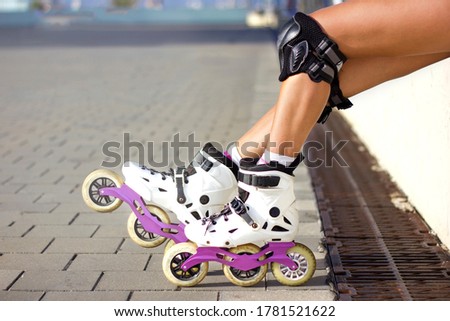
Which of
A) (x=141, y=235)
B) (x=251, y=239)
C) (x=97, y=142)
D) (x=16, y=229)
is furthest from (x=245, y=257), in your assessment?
(x=97, y=142)

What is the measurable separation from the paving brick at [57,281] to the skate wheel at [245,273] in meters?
0.54

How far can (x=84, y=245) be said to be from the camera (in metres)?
3.80

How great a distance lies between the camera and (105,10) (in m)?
47.8

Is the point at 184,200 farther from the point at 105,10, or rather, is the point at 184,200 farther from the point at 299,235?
the point at 105,10

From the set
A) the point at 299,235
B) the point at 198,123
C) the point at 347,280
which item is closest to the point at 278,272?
the point at 347,280

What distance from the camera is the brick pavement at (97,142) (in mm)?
3209

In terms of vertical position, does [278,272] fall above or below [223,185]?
below

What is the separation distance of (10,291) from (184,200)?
74 cm

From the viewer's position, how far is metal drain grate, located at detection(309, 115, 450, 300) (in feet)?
10.5

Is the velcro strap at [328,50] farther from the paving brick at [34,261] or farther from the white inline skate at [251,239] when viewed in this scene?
the paving brick at [34,261]

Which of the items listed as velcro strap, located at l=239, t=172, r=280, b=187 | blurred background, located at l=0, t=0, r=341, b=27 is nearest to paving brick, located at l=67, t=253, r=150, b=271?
velcro strap, located at l=239, t=172, r=280, b=187

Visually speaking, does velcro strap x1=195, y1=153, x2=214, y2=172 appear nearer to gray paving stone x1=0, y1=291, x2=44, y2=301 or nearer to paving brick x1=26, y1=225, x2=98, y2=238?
gray paving stone x1=0, y1=291, x2=44, y2=301

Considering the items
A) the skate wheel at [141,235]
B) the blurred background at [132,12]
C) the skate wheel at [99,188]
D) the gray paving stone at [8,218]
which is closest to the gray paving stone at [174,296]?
the skate wheel at [141,235]

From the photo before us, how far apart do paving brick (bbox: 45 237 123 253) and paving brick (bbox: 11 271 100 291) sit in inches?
13.5
